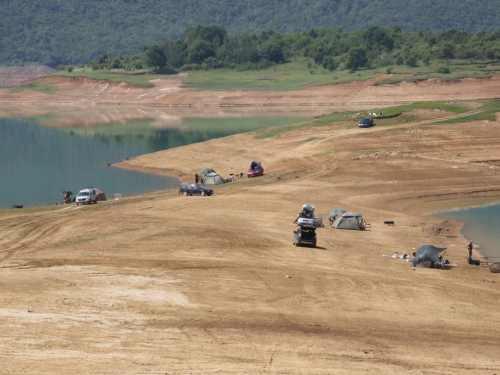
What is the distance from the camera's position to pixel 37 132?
451 ft

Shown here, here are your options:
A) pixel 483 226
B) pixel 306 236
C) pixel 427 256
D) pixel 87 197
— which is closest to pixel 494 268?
pixel 427 256

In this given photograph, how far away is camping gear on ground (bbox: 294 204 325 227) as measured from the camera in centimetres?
4888

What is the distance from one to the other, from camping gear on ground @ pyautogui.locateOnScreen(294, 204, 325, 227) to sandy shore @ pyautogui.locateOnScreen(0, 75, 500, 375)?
59.0 inches

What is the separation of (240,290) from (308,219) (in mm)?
15660

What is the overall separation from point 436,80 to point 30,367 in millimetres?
163385

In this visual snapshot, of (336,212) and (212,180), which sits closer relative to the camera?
(336,212)

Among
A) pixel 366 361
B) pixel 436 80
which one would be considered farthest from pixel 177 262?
pixel 436 80

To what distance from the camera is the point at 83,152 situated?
10881cm

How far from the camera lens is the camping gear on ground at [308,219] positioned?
160 ft

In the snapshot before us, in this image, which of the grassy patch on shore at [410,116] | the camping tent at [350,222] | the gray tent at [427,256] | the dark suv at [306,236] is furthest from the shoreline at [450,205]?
the grassy patch on shore at [410,116]

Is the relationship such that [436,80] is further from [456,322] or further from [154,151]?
[456,322]

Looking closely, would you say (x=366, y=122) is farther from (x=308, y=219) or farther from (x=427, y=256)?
(x=427, y=256)

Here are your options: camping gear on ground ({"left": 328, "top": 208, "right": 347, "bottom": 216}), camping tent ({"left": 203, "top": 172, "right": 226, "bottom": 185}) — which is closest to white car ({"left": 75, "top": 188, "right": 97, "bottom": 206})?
camping tent ({"left": 203, "top": 172, "right": 226, "bottom": 185})

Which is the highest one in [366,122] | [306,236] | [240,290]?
[240,290]
